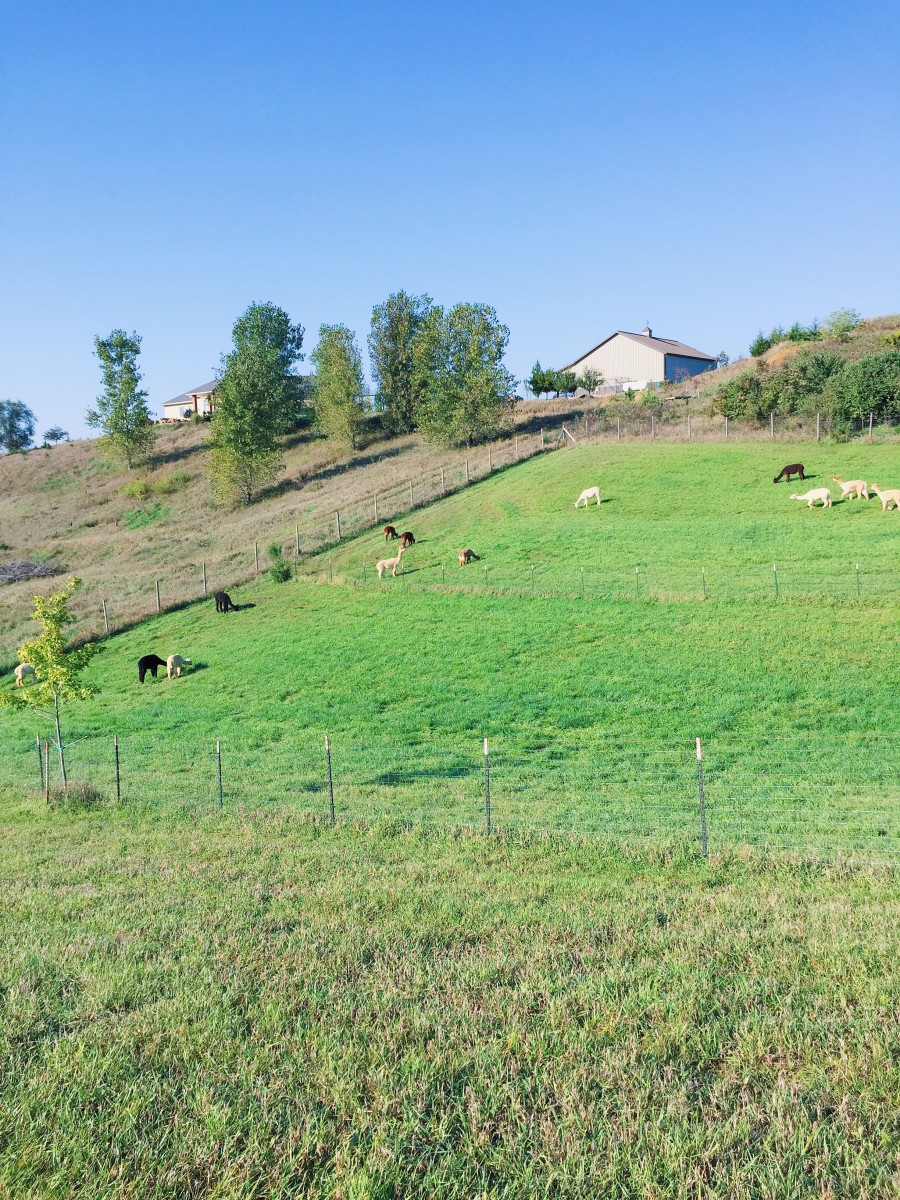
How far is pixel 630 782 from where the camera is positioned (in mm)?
16391

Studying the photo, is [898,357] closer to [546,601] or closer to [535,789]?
[546,601]

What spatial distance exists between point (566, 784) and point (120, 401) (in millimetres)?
77222

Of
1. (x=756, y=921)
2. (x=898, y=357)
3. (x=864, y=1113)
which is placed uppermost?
(x=898, y=357)

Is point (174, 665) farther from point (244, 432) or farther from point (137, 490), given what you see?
point (137, 490)

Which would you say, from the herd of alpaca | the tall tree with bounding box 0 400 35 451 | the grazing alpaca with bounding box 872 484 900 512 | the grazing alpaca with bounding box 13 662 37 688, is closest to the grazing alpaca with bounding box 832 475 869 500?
the herd of alpaca

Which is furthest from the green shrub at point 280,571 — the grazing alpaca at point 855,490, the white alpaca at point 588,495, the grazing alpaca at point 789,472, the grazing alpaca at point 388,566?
the grazing alpaca at point 855,490

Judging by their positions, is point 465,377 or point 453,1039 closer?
point 453,1039

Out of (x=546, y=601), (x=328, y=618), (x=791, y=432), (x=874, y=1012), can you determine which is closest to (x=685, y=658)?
(x=546, y=601)

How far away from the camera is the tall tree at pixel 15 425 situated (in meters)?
140

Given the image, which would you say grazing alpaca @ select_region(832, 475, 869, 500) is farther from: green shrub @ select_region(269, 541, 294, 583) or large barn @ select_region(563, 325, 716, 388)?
→ large barn @ select_region(563, 325, 716, 388)

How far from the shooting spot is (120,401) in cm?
8056

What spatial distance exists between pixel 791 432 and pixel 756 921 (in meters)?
49.6

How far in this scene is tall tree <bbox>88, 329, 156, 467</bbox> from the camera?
264ft

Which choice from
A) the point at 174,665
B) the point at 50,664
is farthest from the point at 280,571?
the point at 50,664
